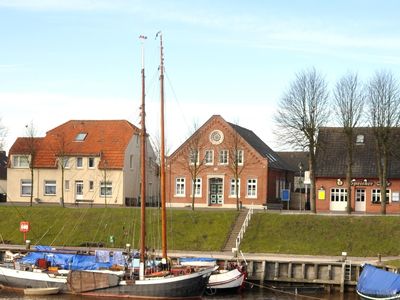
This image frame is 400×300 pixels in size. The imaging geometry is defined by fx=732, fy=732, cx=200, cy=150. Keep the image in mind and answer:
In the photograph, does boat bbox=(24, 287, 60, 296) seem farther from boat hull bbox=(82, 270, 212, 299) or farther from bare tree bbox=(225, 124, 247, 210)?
bare tree bbox=(225, 124, 247, 210)

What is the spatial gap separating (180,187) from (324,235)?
23.7 meters

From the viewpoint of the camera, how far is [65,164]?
81.6 meters

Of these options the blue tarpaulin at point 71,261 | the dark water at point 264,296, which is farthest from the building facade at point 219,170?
the dark water at point 264,296

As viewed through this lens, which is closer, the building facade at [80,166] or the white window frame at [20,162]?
the building facade at [80,166]

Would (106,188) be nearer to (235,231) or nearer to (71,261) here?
(235,231)

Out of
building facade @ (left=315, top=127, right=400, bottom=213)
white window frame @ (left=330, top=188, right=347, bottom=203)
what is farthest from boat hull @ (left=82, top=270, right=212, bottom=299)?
white window frame @ (left=330, top=188, right=347, bottom=203)

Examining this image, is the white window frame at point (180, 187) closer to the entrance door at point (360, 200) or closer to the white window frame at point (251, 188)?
the white window frame at point (251, 188)

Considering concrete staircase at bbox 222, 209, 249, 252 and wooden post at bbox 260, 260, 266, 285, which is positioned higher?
concrete staircase at bbox 222, 209, 249, 252

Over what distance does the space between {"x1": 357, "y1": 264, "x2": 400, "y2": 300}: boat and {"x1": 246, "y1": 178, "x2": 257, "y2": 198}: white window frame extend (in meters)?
34.5

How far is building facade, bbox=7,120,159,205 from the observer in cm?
7988

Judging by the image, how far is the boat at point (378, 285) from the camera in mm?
37812

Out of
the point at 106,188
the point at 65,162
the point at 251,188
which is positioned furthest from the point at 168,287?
the point at 65,162

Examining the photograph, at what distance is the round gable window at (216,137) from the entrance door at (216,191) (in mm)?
3997

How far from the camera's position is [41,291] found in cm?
4303
